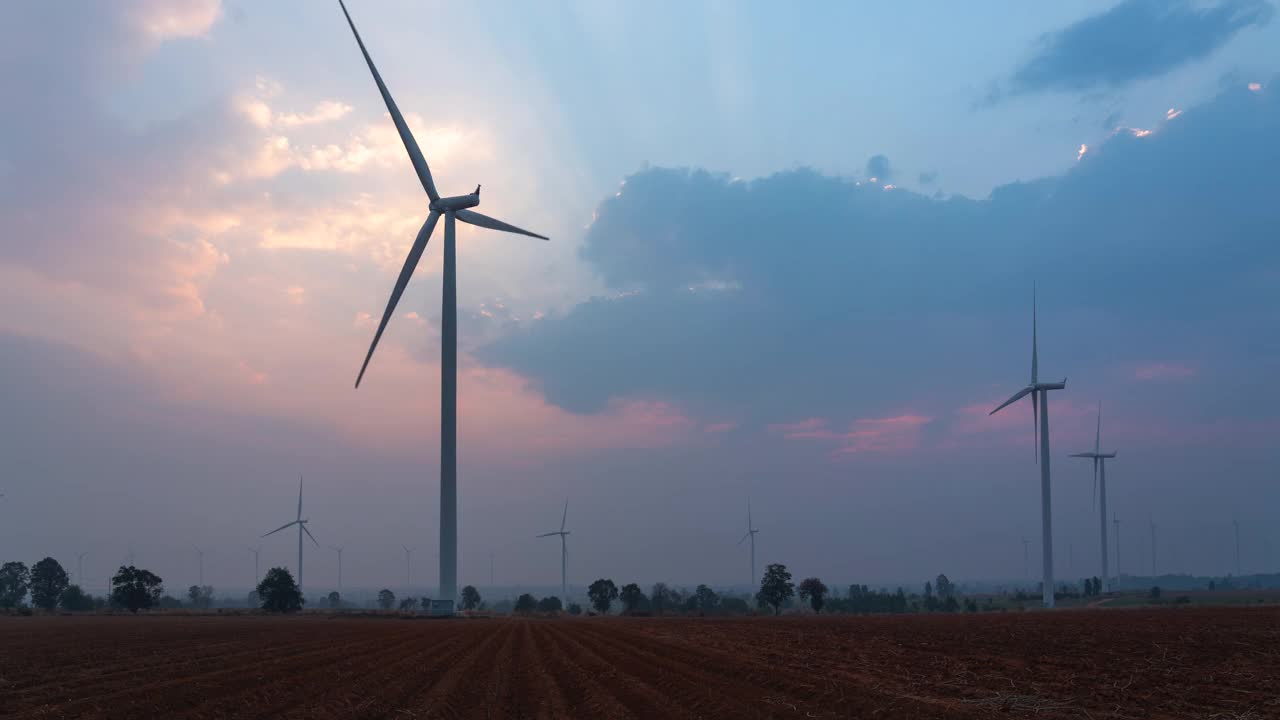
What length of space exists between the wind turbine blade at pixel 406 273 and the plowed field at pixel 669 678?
35702 mm

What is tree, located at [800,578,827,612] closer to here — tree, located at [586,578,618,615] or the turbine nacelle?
tree, located at [586,578,618,615]

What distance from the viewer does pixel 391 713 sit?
21562mm

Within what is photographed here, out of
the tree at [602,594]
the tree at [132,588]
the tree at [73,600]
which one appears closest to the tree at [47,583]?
the tree at [73,600]

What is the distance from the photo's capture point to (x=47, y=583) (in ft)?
568

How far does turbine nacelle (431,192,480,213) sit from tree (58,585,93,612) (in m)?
133

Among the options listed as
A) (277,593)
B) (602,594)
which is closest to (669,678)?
(277,593)

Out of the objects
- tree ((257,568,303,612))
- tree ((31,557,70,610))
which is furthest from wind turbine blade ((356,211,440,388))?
tree ((31,557,70,610))

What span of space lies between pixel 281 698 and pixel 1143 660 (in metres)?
27.3

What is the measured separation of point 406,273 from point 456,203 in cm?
986

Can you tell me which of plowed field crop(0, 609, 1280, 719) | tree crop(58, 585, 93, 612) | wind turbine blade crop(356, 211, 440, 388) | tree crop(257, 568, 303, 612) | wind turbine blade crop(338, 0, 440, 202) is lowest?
tree crop(58, 585, 93, 612)

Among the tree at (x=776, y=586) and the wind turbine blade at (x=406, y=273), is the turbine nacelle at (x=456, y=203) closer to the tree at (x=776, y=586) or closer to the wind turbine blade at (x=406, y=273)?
the wind turbine blade at (x=406, y=273)

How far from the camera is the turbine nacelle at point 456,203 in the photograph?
90.8m

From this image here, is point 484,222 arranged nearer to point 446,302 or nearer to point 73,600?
point 446,302

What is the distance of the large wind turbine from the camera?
83.6m
